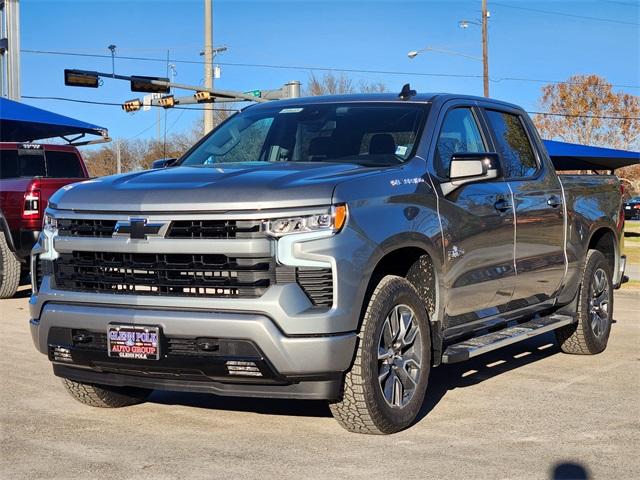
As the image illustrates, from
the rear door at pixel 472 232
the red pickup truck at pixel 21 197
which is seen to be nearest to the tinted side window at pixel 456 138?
the rear door at pixel 472 232

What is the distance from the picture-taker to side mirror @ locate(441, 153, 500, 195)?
568 centimetres

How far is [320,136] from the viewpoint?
20.0 feet

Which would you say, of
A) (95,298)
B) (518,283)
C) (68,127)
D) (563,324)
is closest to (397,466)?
(95,298)

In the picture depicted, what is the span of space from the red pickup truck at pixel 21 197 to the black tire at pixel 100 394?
5.80 metres

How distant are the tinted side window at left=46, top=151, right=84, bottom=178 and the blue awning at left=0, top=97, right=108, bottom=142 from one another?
23.5ft

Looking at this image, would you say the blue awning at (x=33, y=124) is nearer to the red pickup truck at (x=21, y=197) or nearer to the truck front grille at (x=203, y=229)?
the red pickup truck at (x=21, y=197)

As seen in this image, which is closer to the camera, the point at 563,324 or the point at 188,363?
the point at 188,363

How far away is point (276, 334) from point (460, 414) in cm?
170

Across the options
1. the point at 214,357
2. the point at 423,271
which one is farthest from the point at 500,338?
the point at 214,357

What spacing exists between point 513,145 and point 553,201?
1.78 feet

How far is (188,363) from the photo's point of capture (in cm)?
466

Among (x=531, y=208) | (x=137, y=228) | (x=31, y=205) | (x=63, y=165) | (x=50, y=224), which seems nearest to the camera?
(x=137, y=228)

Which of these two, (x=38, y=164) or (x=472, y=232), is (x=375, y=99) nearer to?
(x=472, y=232)

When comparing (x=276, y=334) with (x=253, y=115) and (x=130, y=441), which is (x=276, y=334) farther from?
(x=253, y=115)
